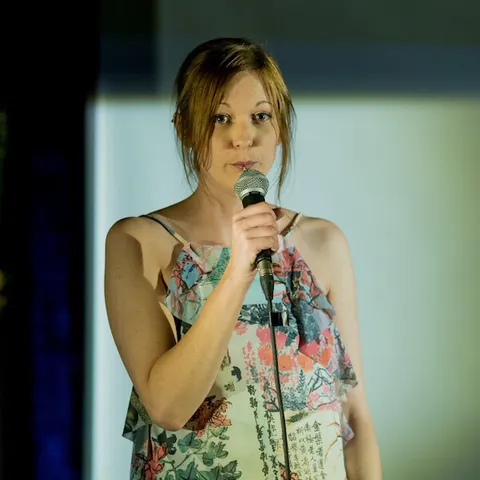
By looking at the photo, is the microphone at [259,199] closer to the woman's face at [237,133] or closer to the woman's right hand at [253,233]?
the woman's right hand at [253,233]

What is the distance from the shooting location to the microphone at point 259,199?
1.41 metres

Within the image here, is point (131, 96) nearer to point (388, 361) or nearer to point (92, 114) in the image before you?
point (92, 114)

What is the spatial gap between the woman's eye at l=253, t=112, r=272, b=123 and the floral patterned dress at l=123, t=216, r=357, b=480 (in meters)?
0.27

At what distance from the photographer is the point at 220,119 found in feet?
5.73

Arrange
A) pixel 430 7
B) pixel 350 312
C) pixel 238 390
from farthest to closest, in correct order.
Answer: pixel 430 7, pixel 350 312, pixel 238 390

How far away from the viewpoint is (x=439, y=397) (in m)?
1.87

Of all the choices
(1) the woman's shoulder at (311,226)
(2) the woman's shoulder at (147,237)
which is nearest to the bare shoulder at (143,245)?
(2) the woman's shoulder at (147,237)

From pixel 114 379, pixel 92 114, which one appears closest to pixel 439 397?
pixel 114 379

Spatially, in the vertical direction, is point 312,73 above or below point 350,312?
above

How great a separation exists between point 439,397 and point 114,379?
0.68m

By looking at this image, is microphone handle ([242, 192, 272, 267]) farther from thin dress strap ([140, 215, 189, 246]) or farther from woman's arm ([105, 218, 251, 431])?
thin dress strap ([140, 215, 189, 246])

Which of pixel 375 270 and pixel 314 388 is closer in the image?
pixel 314 388

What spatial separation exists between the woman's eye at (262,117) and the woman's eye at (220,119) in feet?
0.19

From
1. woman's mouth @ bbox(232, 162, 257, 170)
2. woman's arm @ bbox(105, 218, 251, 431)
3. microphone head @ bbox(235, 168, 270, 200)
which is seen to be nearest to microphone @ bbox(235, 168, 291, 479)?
microphone head @ bbox(235, 168, 270, 200)
